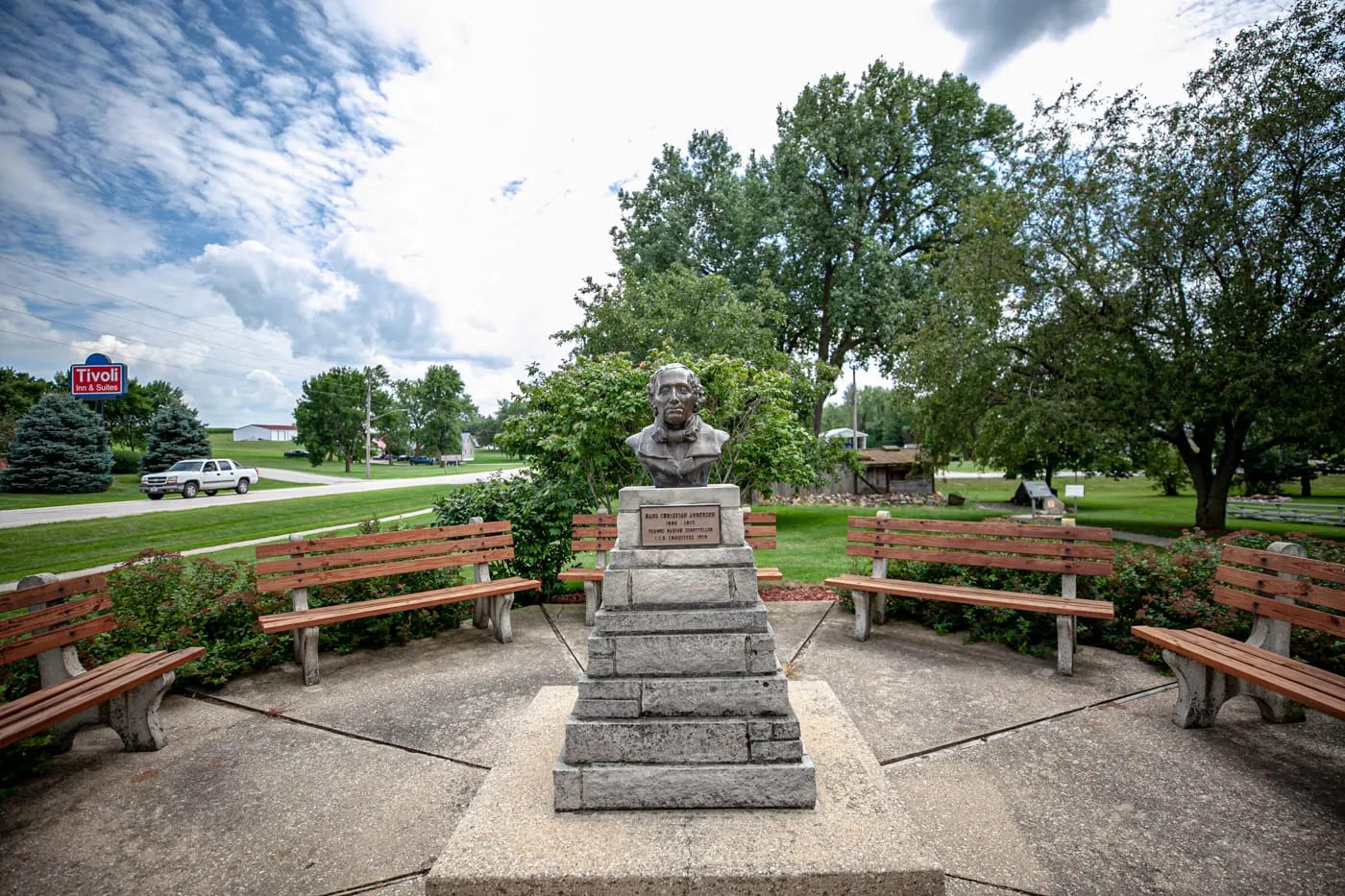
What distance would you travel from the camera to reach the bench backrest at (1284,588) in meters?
3.45

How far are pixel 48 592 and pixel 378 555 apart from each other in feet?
7.09

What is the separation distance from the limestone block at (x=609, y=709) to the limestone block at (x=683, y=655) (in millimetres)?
136

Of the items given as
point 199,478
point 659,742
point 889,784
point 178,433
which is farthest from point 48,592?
point 178,433

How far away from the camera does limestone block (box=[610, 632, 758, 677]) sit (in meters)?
3.06

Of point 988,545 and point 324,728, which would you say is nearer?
point 324,728

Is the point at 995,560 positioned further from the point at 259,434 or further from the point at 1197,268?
the point at 259,434

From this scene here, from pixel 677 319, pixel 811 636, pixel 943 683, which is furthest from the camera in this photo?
pixel 677 319

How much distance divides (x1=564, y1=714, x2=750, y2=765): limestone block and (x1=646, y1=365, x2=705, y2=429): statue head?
164cm

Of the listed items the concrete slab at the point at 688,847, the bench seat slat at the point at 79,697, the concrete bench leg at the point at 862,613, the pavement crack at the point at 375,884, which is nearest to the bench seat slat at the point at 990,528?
the concrete bench leg at the point at 862,613

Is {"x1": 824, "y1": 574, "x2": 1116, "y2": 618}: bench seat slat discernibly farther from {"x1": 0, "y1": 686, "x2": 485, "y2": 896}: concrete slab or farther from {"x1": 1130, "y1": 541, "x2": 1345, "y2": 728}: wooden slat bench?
{"x1": 0, "y1": 686, "x2": 485, "y2": 896}: concrete slab

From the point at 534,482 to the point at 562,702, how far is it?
4.20 metres

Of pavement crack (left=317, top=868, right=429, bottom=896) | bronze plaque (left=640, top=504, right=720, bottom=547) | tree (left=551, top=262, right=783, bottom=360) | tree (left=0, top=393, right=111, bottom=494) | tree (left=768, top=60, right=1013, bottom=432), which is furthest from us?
tree (left=768, top=60, right=1013, bottom=432)

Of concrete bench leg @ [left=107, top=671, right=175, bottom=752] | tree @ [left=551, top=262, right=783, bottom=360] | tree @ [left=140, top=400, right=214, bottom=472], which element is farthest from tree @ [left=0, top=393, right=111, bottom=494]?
tree @ [left=140, top=400, right=214, bottom=472]

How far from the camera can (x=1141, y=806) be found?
3016 mm
